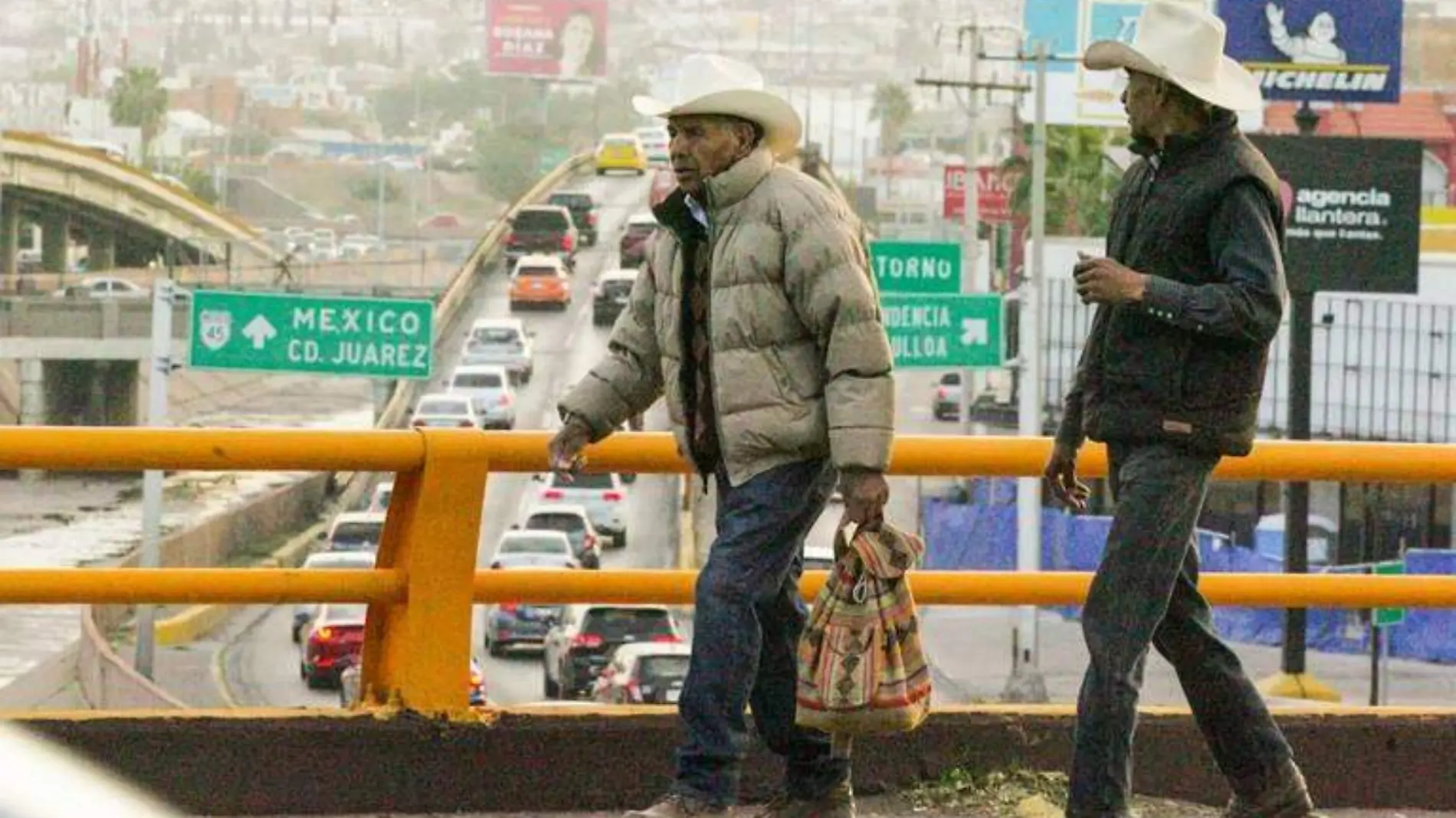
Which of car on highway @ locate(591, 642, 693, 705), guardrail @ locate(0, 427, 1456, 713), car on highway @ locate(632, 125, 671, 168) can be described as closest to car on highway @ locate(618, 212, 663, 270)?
car on highway @ locate(632, 125, 671, 168)

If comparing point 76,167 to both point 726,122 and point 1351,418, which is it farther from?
point 726,122

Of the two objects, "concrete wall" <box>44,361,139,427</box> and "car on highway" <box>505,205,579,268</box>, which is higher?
"car on highway" <box>505,205,579,268</box>

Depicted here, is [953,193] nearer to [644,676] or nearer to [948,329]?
[948,329]

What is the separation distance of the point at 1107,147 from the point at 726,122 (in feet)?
321

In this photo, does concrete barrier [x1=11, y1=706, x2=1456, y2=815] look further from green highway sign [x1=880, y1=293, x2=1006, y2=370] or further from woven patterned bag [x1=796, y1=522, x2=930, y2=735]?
green highway sign [x1=880, y1=293, x2=1006, y2=370]

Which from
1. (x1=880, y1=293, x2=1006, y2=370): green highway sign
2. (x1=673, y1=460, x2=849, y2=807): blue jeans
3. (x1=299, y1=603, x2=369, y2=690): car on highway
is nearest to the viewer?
(x1=673, y1=460, x2=849, y2=807): blue jeans

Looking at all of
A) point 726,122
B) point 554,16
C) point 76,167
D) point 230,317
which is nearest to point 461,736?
point 726,122

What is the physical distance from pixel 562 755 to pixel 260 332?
1464 inches

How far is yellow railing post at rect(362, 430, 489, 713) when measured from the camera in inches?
266

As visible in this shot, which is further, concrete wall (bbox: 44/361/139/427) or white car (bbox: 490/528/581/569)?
concrete wall (bbox: 44/361/139/427)

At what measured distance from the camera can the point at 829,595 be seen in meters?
6.04

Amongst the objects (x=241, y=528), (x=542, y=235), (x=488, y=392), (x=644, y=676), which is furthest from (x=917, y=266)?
(x=542, y=235)

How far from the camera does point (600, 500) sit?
70.1 m

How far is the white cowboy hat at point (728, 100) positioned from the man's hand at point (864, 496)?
69cm
